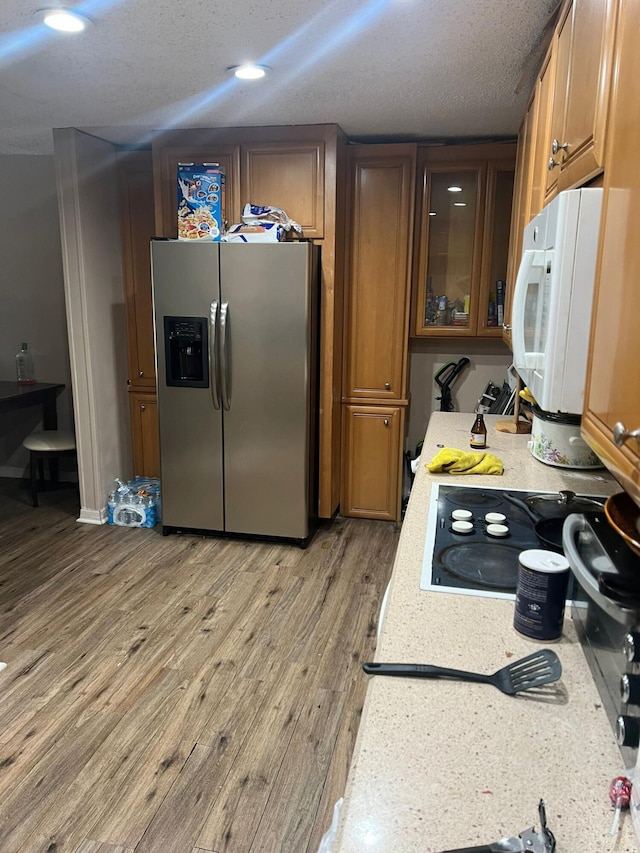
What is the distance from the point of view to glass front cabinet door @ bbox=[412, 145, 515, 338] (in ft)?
11.4

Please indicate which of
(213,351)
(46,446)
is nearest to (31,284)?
(46,446)

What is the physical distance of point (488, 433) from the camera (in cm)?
273

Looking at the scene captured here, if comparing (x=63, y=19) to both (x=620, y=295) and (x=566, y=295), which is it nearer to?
(x=566, y=295)

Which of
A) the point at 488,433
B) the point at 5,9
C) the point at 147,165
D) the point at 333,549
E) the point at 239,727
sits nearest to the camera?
the point at 5,9

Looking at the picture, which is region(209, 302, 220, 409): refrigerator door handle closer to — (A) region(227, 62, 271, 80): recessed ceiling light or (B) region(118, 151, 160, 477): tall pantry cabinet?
(B) region(118, 151, 160, 477): tall pantry cabinet

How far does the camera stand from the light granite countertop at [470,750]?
0.72 meters

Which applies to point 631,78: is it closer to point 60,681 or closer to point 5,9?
point 5,9

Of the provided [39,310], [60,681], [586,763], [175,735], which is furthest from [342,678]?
[39,310]

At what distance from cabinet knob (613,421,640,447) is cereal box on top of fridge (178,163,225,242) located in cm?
288

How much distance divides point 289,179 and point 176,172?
674mm

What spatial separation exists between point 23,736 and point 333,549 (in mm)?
1850

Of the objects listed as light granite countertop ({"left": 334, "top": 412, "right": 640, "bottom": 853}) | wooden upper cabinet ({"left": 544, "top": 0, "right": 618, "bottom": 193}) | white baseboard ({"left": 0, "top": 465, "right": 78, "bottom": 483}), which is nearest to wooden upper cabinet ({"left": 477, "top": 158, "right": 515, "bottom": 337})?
wooden upper cabinet ({"left": 544, "top": 0, "right": 618, "bottom": 193})

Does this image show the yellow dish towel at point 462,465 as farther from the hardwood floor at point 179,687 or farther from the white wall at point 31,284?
the white wall at point 31,284

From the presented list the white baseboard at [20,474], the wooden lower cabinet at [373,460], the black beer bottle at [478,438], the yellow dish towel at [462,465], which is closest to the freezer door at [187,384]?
the wooden lower cabinet at [373,460]
